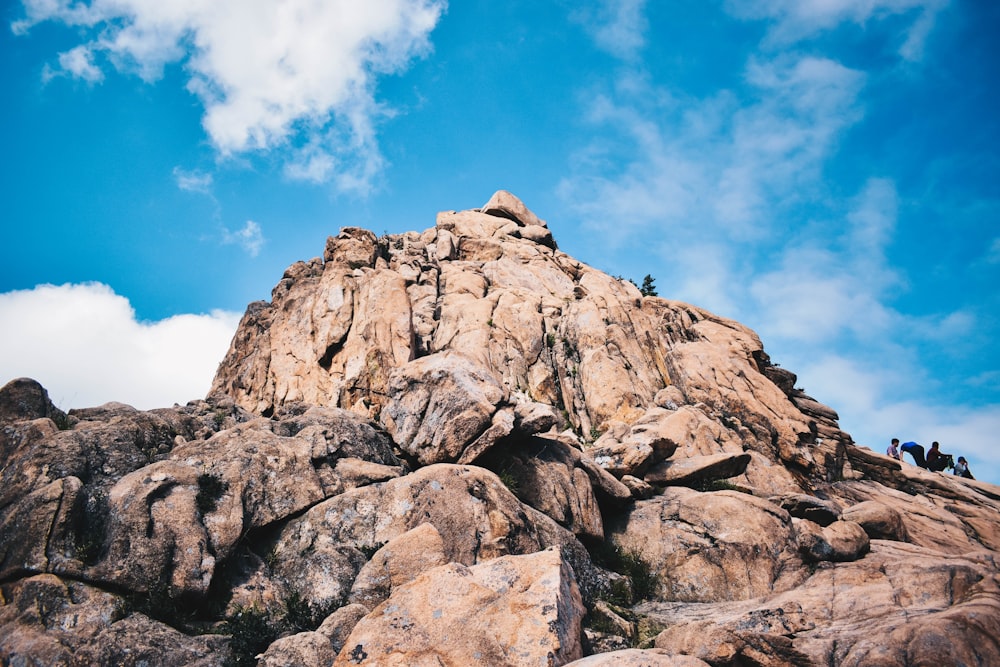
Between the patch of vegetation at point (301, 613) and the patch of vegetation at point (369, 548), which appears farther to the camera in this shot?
the patch of vegetation at point (369, 548)

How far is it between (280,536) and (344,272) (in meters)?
29.3

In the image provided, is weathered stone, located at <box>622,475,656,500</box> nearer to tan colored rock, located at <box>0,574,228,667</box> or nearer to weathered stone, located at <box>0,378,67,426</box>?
tan colored rock, located at <box>0,574,228,667</box>

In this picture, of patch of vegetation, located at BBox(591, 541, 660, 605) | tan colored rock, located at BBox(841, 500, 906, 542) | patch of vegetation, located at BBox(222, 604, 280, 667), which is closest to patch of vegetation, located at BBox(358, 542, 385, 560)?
patch of vegetation, located at BBox(222, 604, 280, 667)

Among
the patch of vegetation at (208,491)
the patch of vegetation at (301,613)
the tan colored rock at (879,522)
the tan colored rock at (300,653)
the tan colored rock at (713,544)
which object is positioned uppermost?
the tan colored rock at (879,522)

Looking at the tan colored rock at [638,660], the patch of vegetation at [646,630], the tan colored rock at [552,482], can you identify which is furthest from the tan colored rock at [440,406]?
the tan colored rock at [638,660]

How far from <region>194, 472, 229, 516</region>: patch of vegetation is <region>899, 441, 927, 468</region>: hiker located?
141ft

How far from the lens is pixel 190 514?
54.0ft

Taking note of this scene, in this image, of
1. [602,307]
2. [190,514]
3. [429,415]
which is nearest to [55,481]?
[190,514]

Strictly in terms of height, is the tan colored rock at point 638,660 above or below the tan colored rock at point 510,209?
below

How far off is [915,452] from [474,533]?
126 feet

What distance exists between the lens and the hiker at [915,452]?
40.9 meters

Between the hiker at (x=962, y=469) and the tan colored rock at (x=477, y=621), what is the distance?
39.2 metres

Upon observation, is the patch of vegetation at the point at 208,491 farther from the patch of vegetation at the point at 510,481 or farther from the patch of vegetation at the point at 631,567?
the patch of vegetation at the point at 631,567

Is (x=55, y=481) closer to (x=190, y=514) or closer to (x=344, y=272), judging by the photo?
(x=190, y=514)
